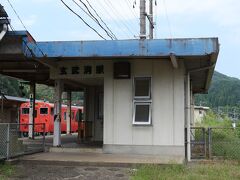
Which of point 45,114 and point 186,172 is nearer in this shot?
point 186,172

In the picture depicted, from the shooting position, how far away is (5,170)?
11195 millimetres

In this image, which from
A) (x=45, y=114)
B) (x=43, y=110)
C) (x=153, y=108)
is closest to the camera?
(x=153, y=108)

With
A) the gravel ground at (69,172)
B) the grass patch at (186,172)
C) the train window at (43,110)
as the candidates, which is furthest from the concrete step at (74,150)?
the train window at (43,110)

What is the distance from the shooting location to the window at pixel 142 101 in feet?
46.2

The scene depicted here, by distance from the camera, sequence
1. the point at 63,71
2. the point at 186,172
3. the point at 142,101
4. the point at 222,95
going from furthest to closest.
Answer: the point at 222,95 → the point at 63,71 → the point at 142,101 → the point at 186,172

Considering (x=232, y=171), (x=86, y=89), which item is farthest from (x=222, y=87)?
(x=232, y=171)

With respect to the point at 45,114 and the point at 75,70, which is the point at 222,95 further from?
the point at 75,70

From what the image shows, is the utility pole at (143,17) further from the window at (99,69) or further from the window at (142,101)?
the window at (142,101)

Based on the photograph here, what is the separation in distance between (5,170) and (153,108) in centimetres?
510

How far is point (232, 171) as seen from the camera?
11.1 metres

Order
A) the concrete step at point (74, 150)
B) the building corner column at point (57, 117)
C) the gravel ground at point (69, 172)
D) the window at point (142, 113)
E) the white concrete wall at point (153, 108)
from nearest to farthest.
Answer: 1. the gravel ground at point (69, 172)
2. the white concrete wall at point (153, 108)
3. the window at point (142, 113)
4. the concrete step at point (74, 150)
5. the building corner column at point (57, 117)

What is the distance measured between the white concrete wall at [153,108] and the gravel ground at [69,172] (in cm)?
243

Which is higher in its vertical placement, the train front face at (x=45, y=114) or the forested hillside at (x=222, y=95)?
the forested hillside at (x=222, y=95)

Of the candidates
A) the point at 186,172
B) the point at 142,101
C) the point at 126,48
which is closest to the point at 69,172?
the point at 186,172
